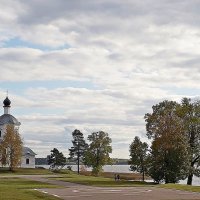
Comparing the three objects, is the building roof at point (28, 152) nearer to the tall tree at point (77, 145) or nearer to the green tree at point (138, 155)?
the tall tree at point (77, 145)

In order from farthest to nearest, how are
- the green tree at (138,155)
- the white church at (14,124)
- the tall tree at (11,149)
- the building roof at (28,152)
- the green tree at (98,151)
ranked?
the building roof at (28,152) < the white church at (14,124) < the tall tree at (11,149) < the green tree at (98,151) < the green tree at (138,155)

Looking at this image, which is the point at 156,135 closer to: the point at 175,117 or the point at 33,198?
the point at 175,117

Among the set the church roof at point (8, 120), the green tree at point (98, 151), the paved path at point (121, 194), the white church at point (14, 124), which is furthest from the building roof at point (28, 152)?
the paved path at point (121, 194)

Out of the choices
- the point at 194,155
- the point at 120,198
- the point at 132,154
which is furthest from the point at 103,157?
the point at 120,198

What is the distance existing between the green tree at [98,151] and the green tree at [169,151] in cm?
2606

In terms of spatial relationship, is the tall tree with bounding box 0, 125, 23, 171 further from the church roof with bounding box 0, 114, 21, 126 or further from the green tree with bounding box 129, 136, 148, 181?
the green tree with bounding box 129, 136, 148, 181

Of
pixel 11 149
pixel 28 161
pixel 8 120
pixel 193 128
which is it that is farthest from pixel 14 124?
pixel 193 128

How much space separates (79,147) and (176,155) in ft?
195

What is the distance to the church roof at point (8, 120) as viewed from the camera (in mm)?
109125

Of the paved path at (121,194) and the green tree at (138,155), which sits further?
the green tree at (138,155)

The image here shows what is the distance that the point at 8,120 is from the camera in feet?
359

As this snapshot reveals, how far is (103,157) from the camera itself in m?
85.6

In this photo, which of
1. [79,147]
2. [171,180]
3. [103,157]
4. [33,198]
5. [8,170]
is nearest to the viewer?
[33,198]

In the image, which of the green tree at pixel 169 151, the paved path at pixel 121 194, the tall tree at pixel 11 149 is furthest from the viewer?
the tall tree at pixel 11 149
